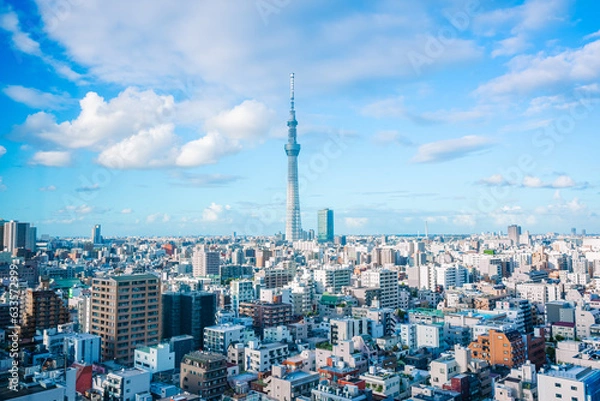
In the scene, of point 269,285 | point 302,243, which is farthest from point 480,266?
point 302,243

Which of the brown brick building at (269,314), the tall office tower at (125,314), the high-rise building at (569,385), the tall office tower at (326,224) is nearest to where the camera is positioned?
the high-rise building at (569,385)

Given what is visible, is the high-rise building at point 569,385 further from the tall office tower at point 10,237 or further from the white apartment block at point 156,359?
the tall office tower at point 10,237

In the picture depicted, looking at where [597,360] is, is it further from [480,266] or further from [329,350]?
[480,266]

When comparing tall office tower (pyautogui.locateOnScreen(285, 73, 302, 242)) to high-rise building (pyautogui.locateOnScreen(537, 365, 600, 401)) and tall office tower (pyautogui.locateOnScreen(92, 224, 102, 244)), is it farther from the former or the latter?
high-rise building (pyautogui.locateOnScreen(537, 365, 600, 401))

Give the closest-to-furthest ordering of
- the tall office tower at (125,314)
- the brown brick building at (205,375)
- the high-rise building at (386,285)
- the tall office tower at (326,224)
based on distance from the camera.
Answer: the brown brick building at (205,375) → the tall office tower at (125,314) → the high-rise building at (386,285) → the tall office tower at (326,224)

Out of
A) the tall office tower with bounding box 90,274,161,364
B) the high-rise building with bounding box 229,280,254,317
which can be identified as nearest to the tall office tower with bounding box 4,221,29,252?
the high-rise building with bounding box 229,280,254,317

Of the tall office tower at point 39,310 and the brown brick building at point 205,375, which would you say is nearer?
the brown brick building at point 205,375

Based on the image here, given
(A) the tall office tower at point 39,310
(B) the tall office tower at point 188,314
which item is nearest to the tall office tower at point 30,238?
(A) the tall office tower at point 39,310
